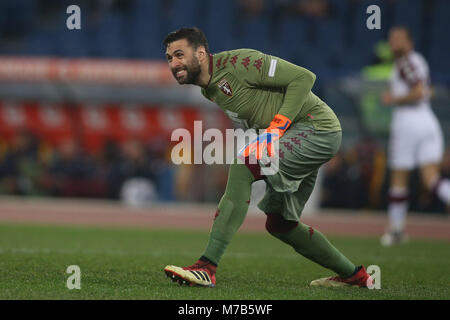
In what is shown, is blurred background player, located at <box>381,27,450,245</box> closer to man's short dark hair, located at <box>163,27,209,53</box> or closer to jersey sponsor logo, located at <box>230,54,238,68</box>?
jersey sponsor logo, located at <box>230,54,238,68</box>

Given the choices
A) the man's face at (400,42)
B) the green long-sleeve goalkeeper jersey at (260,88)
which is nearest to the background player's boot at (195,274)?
the green long-sleeve goalkeeper jersey at (260,88)

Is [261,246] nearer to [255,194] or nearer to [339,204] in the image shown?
[255,194]

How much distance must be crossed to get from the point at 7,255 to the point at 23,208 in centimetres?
847

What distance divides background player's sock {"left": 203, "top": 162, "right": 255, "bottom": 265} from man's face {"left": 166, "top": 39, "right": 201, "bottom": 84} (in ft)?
2.25

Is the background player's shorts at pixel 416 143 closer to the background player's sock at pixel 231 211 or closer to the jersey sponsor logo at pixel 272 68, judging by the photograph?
the jersey sponsor logo at pixel 272 68

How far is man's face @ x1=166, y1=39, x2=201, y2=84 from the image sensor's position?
5.15m

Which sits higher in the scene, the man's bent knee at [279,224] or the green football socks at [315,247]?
the man's bent knee at [279,224]

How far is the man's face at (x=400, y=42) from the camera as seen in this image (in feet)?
32.2

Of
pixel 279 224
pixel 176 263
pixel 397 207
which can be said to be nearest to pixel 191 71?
pixel 279 224

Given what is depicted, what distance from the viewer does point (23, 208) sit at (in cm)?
1496

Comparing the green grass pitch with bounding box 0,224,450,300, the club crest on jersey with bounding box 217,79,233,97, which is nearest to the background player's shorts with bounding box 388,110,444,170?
the green grass pitch with bounding box 0,224,450,300

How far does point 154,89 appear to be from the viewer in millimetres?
18453

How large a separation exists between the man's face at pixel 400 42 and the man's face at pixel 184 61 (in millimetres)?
5338
